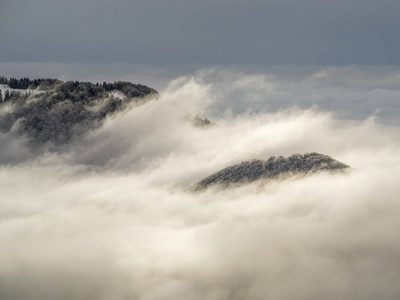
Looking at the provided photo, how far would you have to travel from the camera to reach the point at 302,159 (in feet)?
384

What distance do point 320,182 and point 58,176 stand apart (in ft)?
352

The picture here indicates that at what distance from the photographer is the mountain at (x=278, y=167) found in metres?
116

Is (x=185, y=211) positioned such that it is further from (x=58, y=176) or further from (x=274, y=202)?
(x=58, y=176)

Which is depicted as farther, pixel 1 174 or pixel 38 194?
pixel 1 174

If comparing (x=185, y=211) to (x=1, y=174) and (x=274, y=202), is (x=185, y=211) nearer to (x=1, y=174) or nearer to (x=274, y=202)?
(x=274, y=202)

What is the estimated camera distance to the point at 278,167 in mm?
116125

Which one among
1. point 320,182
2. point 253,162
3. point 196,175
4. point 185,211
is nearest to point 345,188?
point 320,182

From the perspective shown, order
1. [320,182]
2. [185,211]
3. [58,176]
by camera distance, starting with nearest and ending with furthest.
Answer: [320,182]
[185,211]
[58,176]

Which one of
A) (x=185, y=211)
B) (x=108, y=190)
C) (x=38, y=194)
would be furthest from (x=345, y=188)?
(x=38, y=194)

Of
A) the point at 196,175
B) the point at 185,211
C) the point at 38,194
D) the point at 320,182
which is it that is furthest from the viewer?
the point at 38,194

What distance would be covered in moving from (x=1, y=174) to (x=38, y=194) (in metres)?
28.0

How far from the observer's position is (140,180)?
18738 cm

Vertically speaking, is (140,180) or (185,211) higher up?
(140,180)

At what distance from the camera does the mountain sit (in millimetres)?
115938
